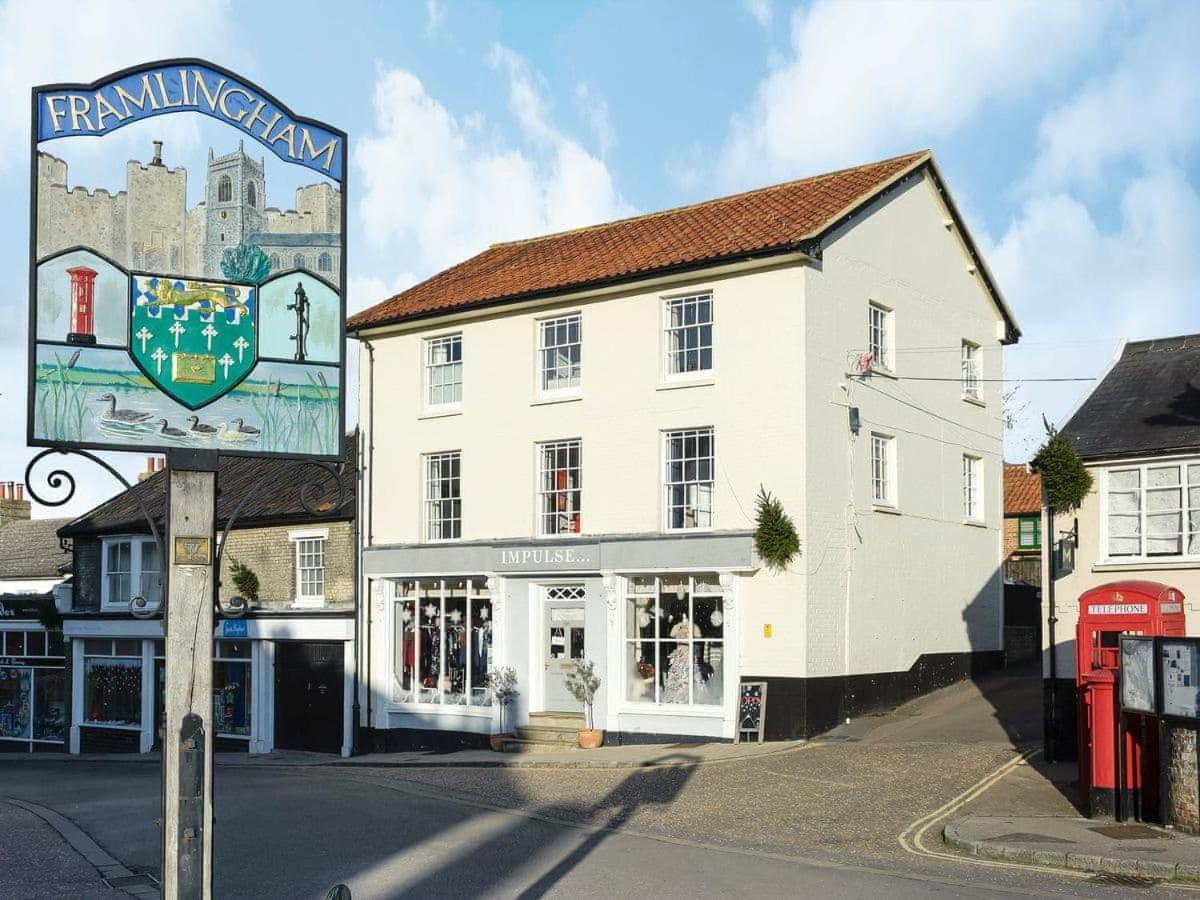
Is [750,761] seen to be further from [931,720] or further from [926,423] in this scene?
[926,423]

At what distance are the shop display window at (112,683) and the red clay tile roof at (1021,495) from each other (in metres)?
27.8

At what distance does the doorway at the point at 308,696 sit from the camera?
30.5 m

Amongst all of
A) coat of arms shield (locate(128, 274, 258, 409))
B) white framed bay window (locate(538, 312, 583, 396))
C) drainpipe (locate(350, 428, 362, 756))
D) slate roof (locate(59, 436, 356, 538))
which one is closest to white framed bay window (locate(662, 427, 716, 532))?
white framed bay window (locate(538, 312, 583, 396))

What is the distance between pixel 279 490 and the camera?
33.2 metres

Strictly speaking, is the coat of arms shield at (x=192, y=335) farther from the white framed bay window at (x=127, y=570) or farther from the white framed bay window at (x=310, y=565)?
the white framed bay window at (x=127, y=570)

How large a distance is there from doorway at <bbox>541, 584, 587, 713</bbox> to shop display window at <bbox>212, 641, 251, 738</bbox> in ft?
30.3

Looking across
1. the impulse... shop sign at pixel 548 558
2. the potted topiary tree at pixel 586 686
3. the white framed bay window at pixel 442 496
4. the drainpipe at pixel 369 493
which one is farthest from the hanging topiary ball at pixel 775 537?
the drainpipe at pixel 369 493

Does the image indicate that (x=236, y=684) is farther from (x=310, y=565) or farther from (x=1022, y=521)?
(x=1022, y=521)

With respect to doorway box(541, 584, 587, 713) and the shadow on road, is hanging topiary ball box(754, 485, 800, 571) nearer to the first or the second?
the shadow on road

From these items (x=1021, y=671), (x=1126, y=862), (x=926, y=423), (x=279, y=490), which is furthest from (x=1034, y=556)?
(x=1126, y=862)

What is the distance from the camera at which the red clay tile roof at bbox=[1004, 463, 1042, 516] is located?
46094 millimetres

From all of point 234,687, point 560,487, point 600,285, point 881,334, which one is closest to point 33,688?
point 234,687

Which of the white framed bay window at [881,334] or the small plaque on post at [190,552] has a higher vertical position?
the white framed bay window at [881,334]

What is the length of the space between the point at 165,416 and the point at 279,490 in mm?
25272
